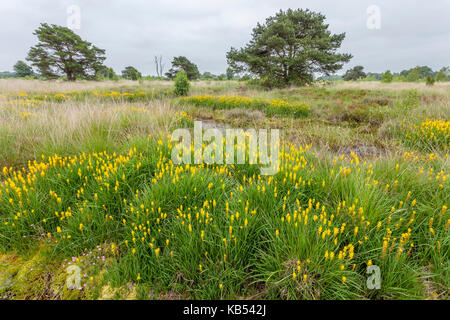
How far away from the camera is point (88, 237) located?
6.41 ft

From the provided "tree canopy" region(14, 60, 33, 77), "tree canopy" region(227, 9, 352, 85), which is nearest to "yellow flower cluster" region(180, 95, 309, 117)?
"tree canopy" region(227, 9, 352, 85)

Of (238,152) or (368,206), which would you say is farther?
(238,152)

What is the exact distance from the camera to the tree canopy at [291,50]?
1856 centimetres

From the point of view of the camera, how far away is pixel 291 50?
20.2 m

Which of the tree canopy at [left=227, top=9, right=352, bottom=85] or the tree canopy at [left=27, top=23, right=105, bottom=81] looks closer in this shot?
the tree canopy at [left=227, top=9, right=352, bottom=85]

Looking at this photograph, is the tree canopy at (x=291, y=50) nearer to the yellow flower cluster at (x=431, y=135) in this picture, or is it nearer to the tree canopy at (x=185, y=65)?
the yellow flower cluster at (x=431, y=135)

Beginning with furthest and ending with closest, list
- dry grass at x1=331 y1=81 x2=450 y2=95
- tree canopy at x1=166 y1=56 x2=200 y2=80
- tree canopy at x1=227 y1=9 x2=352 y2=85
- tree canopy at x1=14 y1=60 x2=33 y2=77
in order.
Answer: tree canopy at x1=14 y1=60 x2=33 y2=77
tree canopy at x1=166 y1=56 x2=200 y2=80
tree canopy at x1=227 y1=9 x2=352 y2=85
dry grass at x1=331 y1=81 x2=450 y2=95

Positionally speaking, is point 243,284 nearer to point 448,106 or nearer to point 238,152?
point 238,152

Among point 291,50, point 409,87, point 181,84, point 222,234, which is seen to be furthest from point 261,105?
point 409,87

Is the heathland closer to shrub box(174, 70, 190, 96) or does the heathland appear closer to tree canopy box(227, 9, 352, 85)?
shrub box(174, 70, 190, 96)

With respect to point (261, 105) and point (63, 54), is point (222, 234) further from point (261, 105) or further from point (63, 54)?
point (63, 54)

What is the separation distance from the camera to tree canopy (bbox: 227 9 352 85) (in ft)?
60.9

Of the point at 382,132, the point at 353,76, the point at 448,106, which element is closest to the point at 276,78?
the point at 448,106
